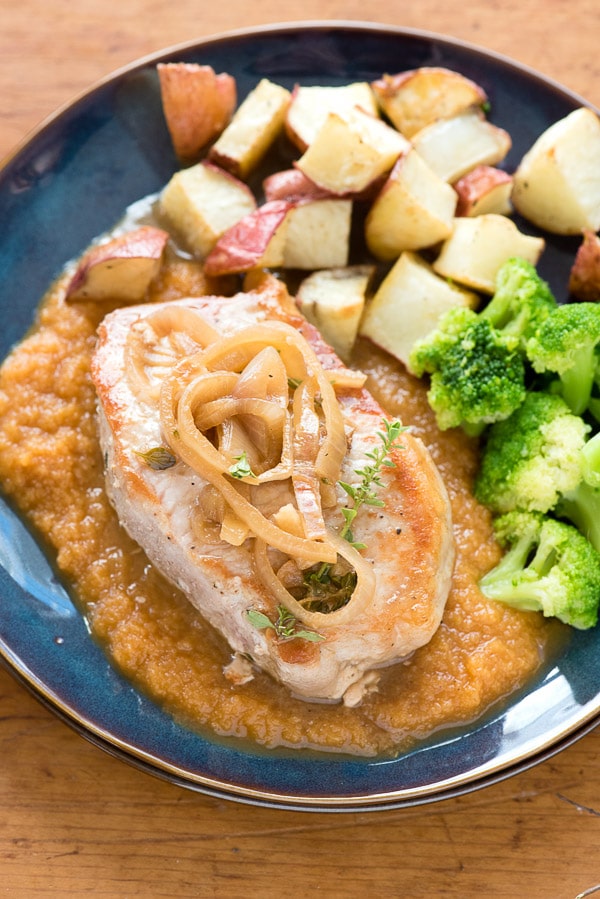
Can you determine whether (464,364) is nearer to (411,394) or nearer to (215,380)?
(411,394)

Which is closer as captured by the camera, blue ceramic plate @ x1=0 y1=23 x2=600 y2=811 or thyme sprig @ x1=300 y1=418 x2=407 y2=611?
thyme sprig @ x1=300 y1=418 x2=407 y2=611

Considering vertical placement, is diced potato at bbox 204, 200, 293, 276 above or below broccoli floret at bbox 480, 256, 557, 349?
above

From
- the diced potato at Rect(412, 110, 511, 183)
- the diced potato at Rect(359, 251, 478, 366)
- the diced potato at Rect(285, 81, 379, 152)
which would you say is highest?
the diced potato at Rect(285, 81, 379, 152)

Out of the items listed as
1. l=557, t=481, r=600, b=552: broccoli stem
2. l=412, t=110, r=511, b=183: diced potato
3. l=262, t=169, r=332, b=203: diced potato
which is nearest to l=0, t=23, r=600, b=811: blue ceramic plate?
l=412, t=110, r=511, b=183: diced potato

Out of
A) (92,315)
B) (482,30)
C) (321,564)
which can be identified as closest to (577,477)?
(321,564)

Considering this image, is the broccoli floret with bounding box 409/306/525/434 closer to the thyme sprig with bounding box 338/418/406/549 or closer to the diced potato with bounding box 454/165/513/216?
the thyme sprig with bounding box 338/418/406/549

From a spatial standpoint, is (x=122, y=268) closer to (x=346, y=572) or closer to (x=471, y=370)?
(x=471, y=370)

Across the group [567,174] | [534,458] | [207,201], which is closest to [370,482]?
[534,458]
